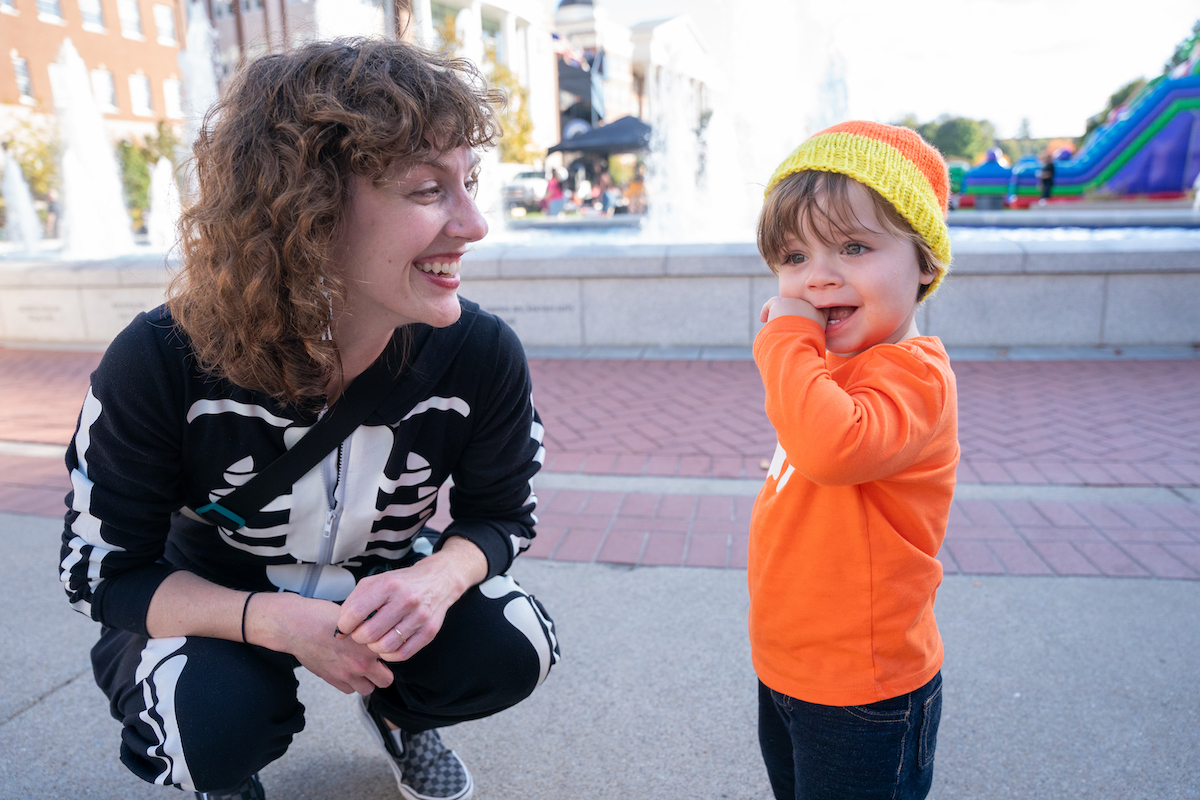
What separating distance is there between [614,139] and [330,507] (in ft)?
65.0

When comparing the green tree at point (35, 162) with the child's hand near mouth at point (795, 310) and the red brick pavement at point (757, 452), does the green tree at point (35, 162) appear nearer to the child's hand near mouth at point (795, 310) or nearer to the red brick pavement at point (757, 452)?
the red brick pavement at point (757, 452)

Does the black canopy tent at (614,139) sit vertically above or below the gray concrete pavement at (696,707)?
above

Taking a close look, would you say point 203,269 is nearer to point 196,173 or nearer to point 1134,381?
point 196,173

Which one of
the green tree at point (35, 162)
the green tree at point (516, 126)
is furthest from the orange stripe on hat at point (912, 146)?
the green tree at point (516, 126)

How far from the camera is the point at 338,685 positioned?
4.94 ft

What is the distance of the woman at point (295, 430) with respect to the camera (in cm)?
138

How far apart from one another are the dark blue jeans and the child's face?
58cm

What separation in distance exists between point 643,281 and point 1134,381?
10.9 feet

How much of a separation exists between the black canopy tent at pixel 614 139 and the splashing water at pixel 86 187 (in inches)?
435

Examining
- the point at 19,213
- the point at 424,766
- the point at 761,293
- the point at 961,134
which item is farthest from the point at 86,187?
the point at 961,134

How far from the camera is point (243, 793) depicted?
167cm

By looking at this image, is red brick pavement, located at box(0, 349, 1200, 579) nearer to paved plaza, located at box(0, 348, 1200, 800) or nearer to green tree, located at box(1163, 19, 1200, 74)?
paved plaza, located at box(0, 348, 1200, 800)

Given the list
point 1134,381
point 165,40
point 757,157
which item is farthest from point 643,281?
point 165,40

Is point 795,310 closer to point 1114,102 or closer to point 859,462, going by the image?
point 859,462
